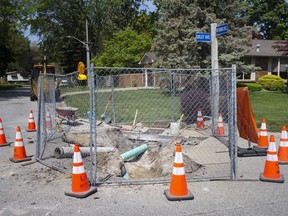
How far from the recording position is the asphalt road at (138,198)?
426cm

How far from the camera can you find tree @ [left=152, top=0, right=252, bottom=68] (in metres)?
21.9

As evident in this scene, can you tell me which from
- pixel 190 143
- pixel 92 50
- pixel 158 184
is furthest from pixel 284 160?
pixel 92 50

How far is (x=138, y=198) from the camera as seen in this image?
4.67 m

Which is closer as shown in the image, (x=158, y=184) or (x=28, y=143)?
(x=158, y=184)

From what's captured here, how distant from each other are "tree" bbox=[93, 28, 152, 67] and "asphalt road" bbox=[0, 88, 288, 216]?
113ft

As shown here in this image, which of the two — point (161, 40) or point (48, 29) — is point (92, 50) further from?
point (161, 40)

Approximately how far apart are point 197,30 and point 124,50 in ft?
64.2

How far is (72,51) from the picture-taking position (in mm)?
53781

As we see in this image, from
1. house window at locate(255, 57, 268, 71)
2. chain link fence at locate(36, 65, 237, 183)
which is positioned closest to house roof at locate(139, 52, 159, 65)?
house window at locate(255, 57, 268, 71)

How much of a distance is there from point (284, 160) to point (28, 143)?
245 inches

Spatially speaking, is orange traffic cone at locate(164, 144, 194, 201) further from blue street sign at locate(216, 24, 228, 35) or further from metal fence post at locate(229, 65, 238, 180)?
blue street sign at locate(216, 24, 228, 35)

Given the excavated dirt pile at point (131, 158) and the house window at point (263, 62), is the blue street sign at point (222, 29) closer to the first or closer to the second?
the excavated dirt pile at point (131, 158)

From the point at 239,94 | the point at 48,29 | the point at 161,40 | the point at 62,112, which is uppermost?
the point at 48,29

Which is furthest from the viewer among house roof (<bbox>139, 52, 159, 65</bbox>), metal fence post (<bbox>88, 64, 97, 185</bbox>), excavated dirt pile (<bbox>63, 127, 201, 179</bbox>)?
house roof (<bbox>139, 52, 159, 65</bbox>)
